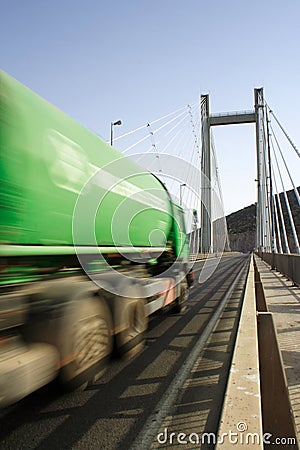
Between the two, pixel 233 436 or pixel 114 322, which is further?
pixel 114 322

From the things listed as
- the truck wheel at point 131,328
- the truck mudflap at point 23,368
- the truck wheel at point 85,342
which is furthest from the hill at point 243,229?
the truck mudflap at point 23,368

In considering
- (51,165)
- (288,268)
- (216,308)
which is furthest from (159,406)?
(288,268)

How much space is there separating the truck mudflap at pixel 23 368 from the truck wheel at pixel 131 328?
1.58 meters

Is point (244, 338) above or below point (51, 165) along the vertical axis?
below

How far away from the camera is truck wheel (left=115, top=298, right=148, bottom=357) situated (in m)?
5.11

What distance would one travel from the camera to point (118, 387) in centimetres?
422

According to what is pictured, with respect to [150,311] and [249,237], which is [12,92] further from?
[249,237]

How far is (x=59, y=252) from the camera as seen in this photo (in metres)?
4.18

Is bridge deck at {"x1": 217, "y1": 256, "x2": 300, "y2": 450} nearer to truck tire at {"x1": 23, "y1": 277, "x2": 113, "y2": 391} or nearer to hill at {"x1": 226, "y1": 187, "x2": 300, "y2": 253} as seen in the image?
truck tire at {"x1": 23, "y1": 277, "x2": 113, "y2": 391}

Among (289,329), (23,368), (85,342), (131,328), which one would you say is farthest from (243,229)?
(23,368)

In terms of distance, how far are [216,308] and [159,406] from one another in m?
6.10

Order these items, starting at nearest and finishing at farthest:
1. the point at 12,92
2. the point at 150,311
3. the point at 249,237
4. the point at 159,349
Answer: the point at 12,92, the point at 159,349, the point at 150,311, the point at 249,237

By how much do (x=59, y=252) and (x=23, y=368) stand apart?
1.33 metres

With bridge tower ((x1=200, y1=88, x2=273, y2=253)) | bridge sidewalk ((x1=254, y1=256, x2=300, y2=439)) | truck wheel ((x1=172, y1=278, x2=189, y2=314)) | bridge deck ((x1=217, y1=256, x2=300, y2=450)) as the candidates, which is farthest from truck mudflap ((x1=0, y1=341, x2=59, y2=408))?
bridge tower ((x1=200, y1=88, x2=273, y2=253))
